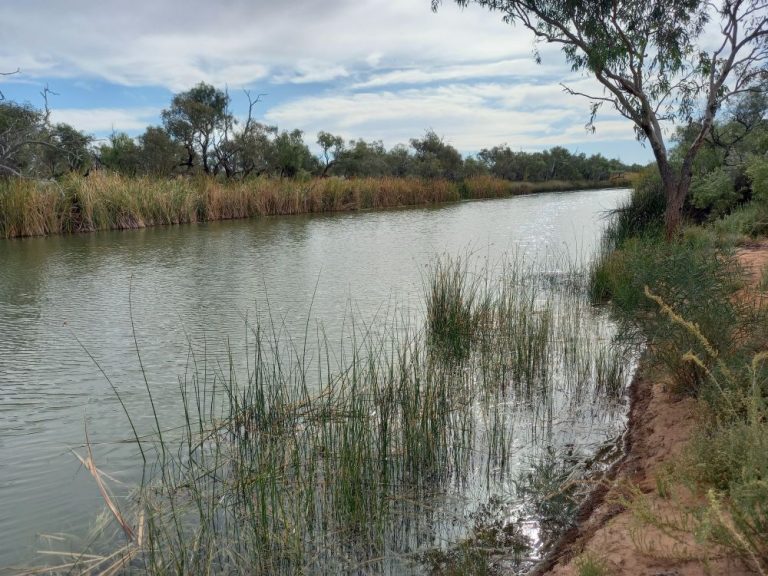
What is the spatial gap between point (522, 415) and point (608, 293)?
13.6ft

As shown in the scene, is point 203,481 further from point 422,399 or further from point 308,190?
point 308,190

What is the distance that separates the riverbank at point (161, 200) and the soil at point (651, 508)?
17057 millimetres

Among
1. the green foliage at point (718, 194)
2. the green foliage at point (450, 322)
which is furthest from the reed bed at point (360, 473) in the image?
the green foliage at point (718, 194)

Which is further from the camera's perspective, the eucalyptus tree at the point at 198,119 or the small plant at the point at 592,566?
the eucalyptus tree at the point at 198,119

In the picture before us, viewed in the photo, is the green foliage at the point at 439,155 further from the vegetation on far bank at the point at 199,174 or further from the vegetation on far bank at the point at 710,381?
the vegetation on far bank at the point at 710,381

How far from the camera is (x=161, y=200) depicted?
64.4 ft

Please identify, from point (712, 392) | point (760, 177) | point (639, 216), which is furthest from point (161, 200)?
point (712, 392)

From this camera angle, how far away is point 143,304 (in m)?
7.89

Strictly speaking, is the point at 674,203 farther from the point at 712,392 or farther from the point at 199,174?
the point at 199,174

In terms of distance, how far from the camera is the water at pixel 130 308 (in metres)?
3.46

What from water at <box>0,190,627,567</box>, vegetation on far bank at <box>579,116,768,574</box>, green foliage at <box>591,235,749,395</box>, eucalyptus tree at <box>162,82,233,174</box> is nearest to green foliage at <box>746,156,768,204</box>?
water at <box>0,190,627,567</box>

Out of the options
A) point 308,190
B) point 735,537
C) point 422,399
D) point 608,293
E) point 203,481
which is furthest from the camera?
point 308,190

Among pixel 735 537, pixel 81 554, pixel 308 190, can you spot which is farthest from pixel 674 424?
pixel 308 190

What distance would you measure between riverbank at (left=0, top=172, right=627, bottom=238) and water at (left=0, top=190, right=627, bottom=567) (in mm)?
1098
